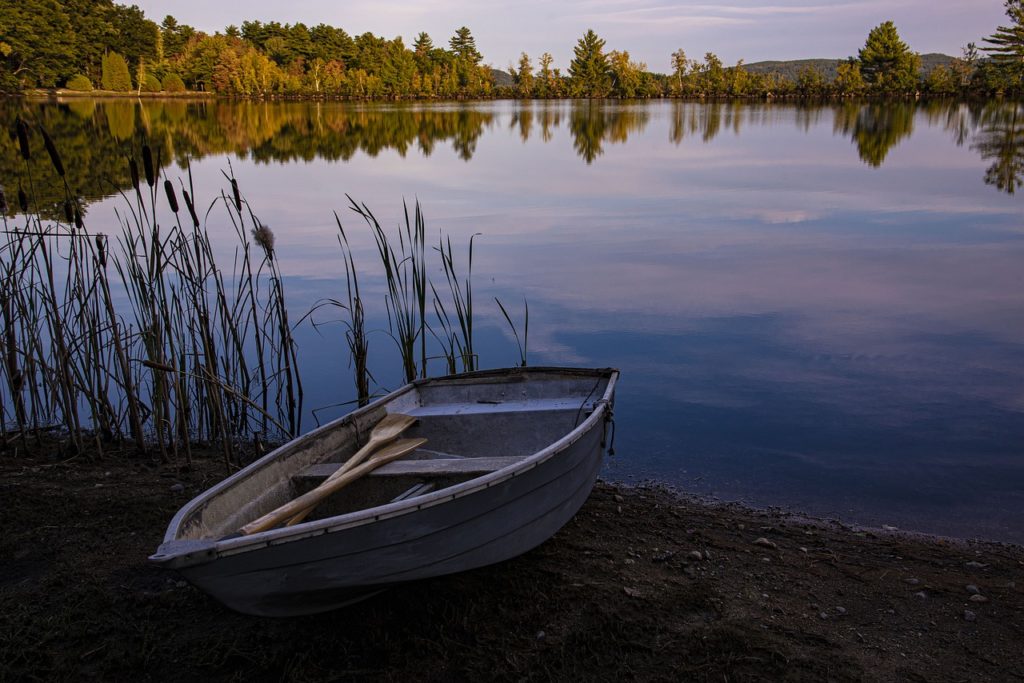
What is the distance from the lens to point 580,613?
9.08ft

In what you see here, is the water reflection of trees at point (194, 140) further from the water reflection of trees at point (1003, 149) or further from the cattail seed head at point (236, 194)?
the water reflection of trees at point (1003, 149)

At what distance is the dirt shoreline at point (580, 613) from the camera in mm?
2488

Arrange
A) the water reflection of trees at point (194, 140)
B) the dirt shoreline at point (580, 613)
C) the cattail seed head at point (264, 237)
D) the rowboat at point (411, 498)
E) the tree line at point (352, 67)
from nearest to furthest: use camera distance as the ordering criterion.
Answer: the rowboat at point (411, 498)
the dirt shoreline at point (580, 613)
the cattail seed head at point (264, 237)
the water reflection of trees at point (194, 140)
the tree line at point (352, 67)

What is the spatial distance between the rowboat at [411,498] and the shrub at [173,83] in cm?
6260

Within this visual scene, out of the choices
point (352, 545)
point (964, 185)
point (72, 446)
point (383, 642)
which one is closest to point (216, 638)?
point (383, 642)

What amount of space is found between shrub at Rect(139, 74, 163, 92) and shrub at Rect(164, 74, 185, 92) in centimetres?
56

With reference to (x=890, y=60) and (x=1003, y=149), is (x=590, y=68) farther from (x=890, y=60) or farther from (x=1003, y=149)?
(x=1003, y=149)

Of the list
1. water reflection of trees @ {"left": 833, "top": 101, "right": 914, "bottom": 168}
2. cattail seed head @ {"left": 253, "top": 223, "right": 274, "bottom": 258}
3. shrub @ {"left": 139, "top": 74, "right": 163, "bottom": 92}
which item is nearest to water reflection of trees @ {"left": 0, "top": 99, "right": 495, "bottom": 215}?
cattail seed head @ {"left": 253, "top": 223, "right": 274, "bottom": 258}

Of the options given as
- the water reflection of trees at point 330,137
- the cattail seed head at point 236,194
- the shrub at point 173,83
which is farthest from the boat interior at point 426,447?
the shrub at point 173,83

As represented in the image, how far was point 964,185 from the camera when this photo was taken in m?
14.9

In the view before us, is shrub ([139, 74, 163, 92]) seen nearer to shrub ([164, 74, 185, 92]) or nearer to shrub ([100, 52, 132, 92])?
shrub ([164, 74, 185, 92])

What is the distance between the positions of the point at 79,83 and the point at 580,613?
55.9 meters

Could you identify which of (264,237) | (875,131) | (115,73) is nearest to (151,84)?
(115,73)

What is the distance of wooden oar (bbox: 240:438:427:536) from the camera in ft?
7.71
